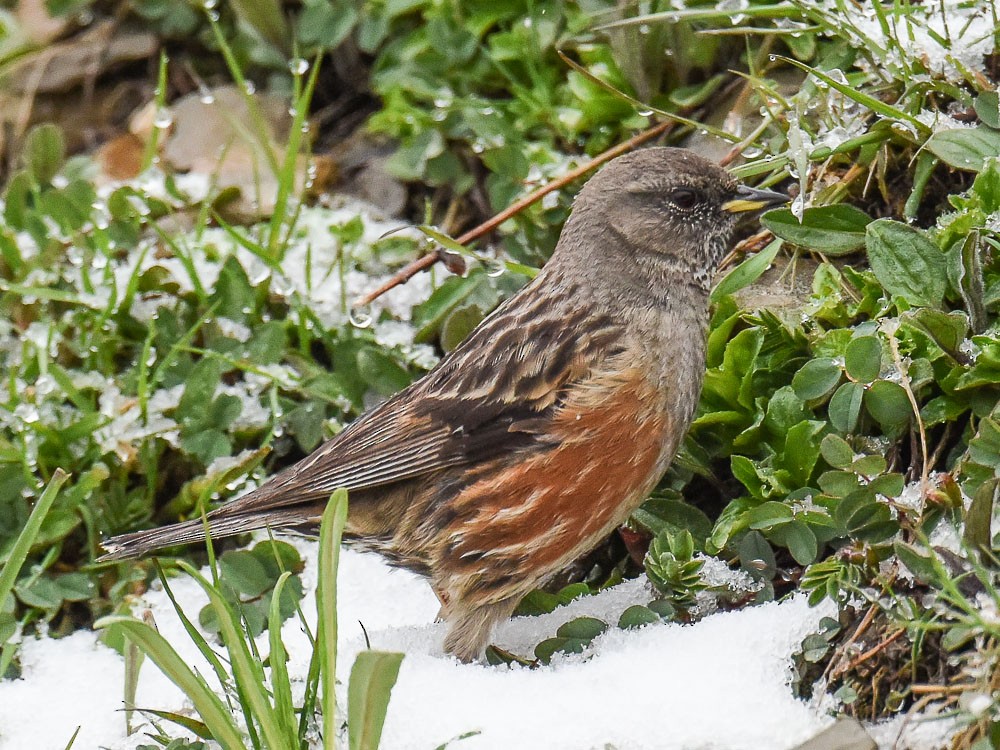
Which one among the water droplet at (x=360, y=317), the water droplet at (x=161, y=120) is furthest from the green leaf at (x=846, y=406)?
the water droplet at (x=161, y=120)

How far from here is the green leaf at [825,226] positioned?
12.9 feet

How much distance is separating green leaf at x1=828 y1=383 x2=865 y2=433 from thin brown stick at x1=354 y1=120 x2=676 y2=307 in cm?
172

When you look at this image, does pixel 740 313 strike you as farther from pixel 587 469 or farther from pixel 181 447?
pixel 181 447

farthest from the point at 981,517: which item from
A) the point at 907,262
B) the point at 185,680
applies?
the point at 185,680

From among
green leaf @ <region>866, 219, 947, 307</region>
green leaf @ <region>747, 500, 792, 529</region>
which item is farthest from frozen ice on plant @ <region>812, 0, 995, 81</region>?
green leaf @ <region>747, 500, 792, 529</region>

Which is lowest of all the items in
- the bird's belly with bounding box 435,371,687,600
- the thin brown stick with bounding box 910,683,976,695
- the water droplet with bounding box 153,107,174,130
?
the thin brown stick with bounding box 910,683,976,695

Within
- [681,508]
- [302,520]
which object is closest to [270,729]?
[302,520]

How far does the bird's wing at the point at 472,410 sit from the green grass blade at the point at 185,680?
1.05 meters

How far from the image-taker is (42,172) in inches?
233

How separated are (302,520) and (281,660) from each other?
3.34ft

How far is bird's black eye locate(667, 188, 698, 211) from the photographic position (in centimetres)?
414

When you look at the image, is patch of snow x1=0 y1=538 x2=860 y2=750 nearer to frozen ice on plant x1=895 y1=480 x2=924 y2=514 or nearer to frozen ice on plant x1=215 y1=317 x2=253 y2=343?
frozen ice on plant x1=895 y1=480 x2=924 y2=514

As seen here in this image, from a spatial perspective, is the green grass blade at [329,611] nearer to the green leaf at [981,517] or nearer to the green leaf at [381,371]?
the green leaf at [981,517]

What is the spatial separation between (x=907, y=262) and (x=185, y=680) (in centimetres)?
224
